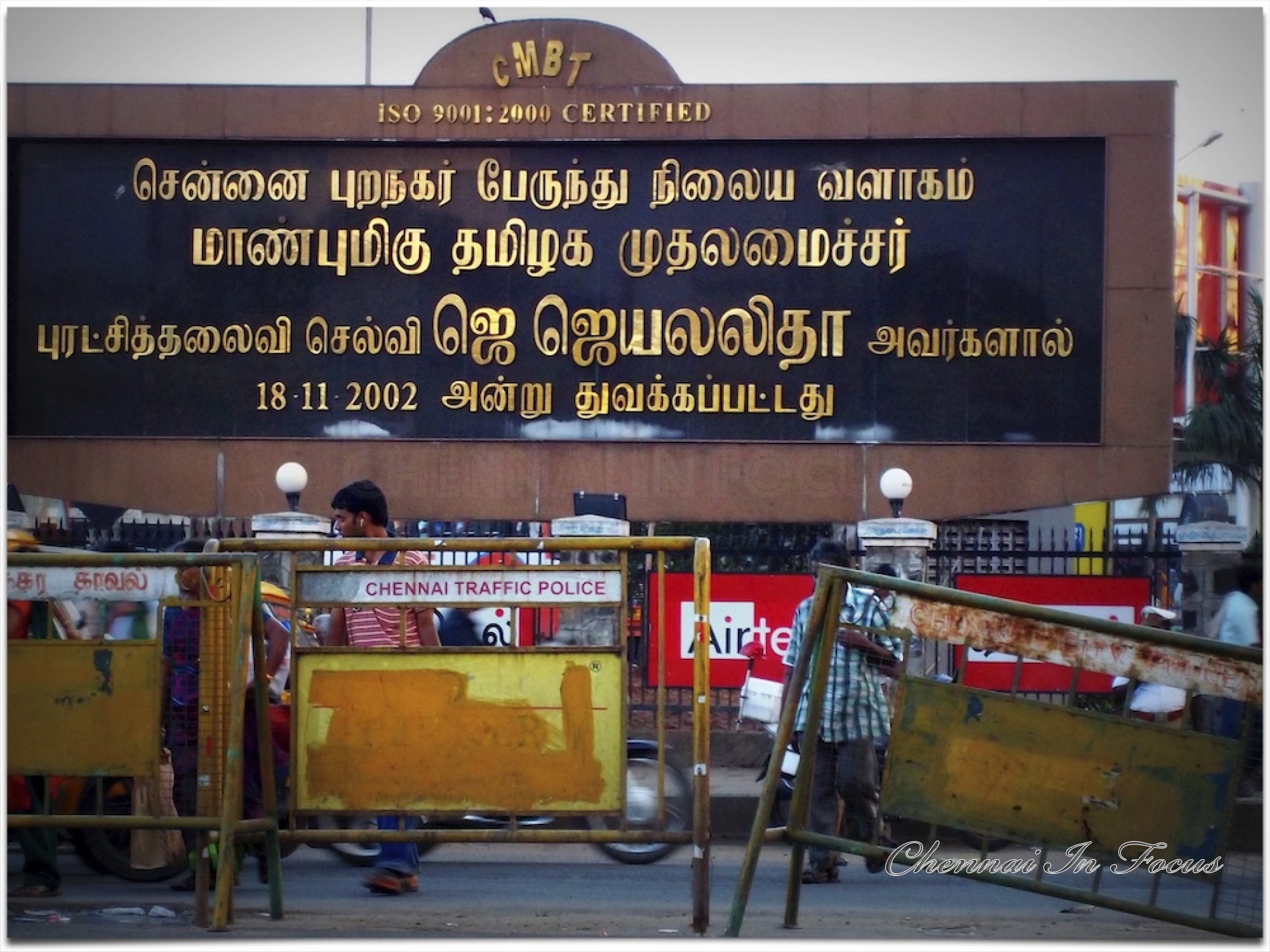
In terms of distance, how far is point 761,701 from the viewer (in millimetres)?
9484

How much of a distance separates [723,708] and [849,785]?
15.3 ft

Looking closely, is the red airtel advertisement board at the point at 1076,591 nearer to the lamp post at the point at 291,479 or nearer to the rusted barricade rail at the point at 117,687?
the lamp post at the point at 291,479

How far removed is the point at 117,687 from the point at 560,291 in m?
6.96

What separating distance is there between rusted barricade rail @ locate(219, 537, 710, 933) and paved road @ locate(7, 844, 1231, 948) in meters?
0.39

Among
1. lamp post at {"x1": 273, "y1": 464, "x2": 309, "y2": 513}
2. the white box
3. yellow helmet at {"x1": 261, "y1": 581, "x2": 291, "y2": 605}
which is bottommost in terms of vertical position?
the white box

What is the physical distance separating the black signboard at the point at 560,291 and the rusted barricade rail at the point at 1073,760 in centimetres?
677

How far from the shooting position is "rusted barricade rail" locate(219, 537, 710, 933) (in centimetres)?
610

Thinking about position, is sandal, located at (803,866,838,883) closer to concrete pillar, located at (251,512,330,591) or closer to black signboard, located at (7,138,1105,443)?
black signboard, located at (7,138,1105,443)

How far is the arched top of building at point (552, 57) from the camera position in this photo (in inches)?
496

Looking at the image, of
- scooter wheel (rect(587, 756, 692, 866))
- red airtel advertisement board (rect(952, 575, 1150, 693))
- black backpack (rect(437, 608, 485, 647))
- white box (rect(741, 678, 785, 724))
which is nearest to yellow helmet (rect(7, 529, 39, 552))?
black backpack (rect(437, 608, 485, 647))

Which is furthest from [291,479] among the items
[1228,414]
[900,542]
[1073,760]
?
[1228,414]

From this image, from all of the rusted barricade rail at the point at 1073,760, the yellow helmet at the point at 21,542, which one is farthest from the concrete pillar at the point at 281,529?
the rusted barricade rail at the point at 1073,760

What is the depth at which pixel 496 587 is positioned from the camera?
609 cm

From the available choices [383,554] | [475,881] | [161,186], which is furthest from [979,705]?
[161,186]
